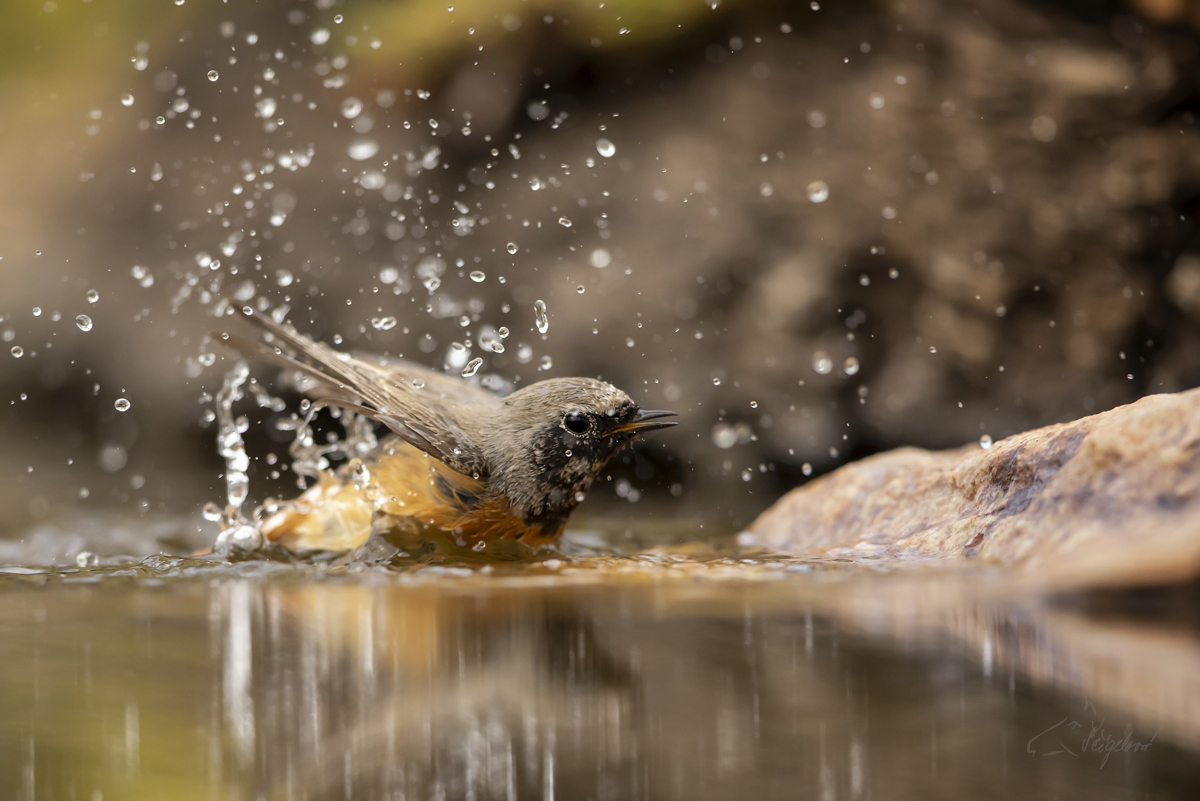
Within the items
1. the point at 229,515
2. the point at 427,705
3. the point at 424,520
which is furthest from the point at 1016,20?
the point at 427,705

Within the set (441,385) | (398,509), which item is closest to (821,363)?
(441,385)

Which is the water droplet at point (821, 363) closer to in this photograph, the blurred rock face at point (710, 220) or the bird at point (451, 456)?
the blurred rock face at point (710, 220)

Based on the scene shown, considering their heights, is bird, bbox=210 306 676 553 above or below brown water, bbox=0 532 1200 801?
above

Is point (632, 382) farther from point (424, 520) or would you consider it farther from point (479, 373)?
point (424, 520)

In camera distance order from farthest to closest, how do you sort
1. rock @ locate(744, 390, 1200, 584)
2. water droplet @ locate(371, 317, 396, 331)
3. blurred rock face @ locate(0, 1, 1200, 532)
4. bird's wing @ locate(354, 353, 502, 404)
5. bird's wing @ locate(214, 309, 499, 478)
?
water droplet @ locate(371, 317, 396, 331)
blurred rock face @ locate(0, 1, 1200, 532)
bird's wing @ locate(354, 353, 502, 404)
bird's wing @ locate(214, 309, 499, 478)
rock @ locate(744, 390, 1200, 584)

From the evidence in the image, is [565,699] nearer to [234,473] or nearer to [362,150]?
[234,473]

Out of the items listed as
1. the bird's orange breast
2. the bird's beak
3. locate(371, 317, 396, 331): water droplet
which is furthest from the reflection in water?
locate(371, 317, 396, 331): water droplet

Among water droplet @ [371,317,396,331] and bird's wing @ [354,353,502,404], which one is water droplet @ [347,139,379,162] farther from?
bird's wing @ [354,353,502,404]
